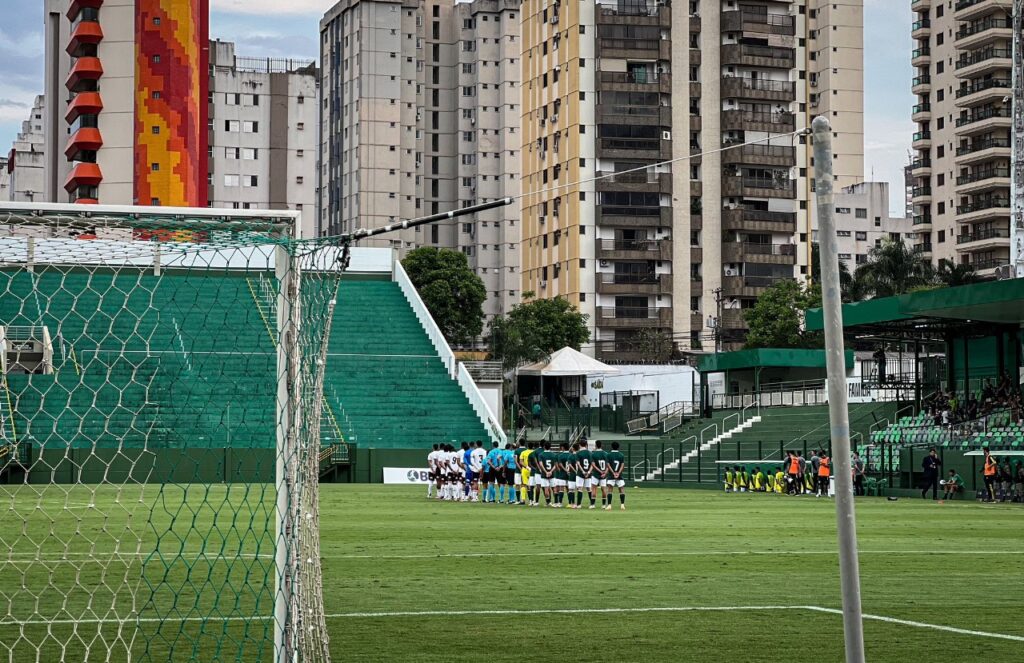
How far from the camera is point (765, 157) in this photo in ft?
340

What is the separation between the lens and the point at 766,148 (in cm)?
10344

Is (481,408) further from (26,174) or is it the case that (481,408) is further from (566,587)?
(26,174)

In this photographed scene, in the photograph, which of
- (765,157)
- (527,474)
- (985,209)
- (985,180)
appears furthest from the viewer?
(985,209)

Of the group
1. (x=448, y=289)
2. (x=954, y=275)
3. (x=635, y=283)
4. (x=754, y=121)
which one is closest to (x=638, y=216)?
(x=635, y=283)

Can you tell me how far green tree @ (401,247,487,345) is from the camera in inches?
4080

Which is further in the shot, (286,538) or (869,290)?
(869,290)

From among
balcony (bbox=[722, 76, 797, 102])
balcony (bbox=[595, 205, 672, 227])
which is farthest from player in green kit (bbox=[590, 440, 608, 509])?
balcony (bbox=[722, 76, 797, 102])

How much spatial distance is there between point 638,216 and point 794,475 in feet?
199

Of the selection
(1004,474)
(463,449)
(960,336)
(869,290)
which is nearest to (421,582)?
(463,449)

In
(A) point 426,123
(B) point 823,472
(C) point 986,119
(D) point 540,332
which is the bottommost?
(B) point 823,472

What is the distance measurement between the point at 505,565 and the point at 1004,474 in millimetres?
23094

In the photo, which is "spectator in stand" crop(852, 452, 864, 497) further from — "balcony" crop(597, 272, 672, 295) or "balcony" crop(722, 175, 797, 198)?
"balcony" crop(722, 175, 797, 198)

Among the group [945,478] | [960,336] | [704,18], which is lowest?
[945,478]

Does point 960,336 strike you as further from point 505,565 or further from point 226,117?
point 226,117
